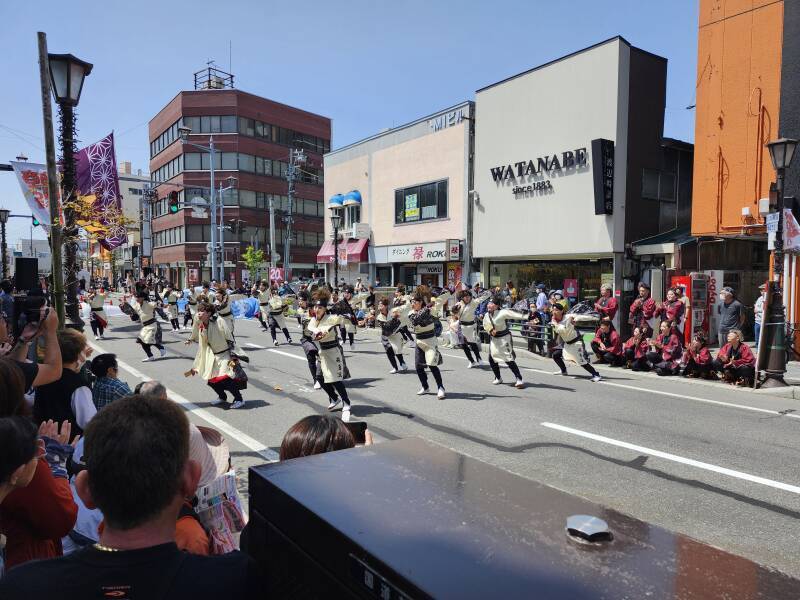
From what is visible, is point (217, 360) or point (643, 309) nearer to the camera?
point (217, 360)

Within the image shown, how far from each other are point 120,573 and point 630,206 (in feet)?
65.7

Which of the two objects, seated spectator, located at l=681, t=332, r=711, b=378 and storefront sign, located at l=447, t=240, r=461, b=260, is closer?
seated spectator, located at l=681, t=332, r=711, b=378

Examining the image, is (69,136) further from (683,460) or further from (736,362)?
(736,362)

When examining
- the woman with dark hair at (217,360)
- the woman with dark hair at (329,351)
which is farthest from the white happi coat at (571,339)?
the woman with dark hair at (217,360)

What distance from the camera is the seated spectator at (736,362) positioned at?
1034 cm

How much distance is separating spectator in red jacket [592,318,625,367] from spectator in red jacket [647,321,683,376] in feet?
2.63

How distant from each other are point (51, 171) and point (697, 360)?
11.5 metres

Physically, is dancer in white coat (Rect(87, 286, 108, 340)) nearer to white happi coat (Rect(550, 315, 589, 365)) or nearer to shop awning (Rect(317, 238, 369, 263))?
white happi coat (Rect(550, 315, 589, 365))

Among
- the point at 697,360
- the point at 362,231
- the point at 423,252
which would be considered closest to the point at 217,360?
the point at 697,360

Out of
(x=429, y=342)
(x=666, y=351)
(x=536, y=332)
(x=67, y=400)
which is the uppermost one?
(x=67, y=400)

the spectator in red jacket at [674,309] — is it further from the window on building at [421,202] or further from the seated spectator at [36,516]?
the window on building at [421,202]

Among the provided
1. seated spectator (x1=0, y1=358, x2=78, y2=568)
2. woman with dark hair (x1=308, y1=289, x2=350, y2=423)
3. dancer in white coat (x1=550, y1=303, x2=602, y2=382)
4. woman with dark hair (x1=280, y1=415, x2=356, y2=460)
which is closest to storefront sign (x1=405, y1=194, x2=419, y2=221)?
dancer in white coat (x1=550, y1=303, x2=602, y2=382)

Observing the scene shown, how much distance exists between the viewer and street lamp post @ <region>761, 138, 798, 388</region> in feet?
32.3

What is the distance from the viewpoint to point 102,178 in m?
9.43
